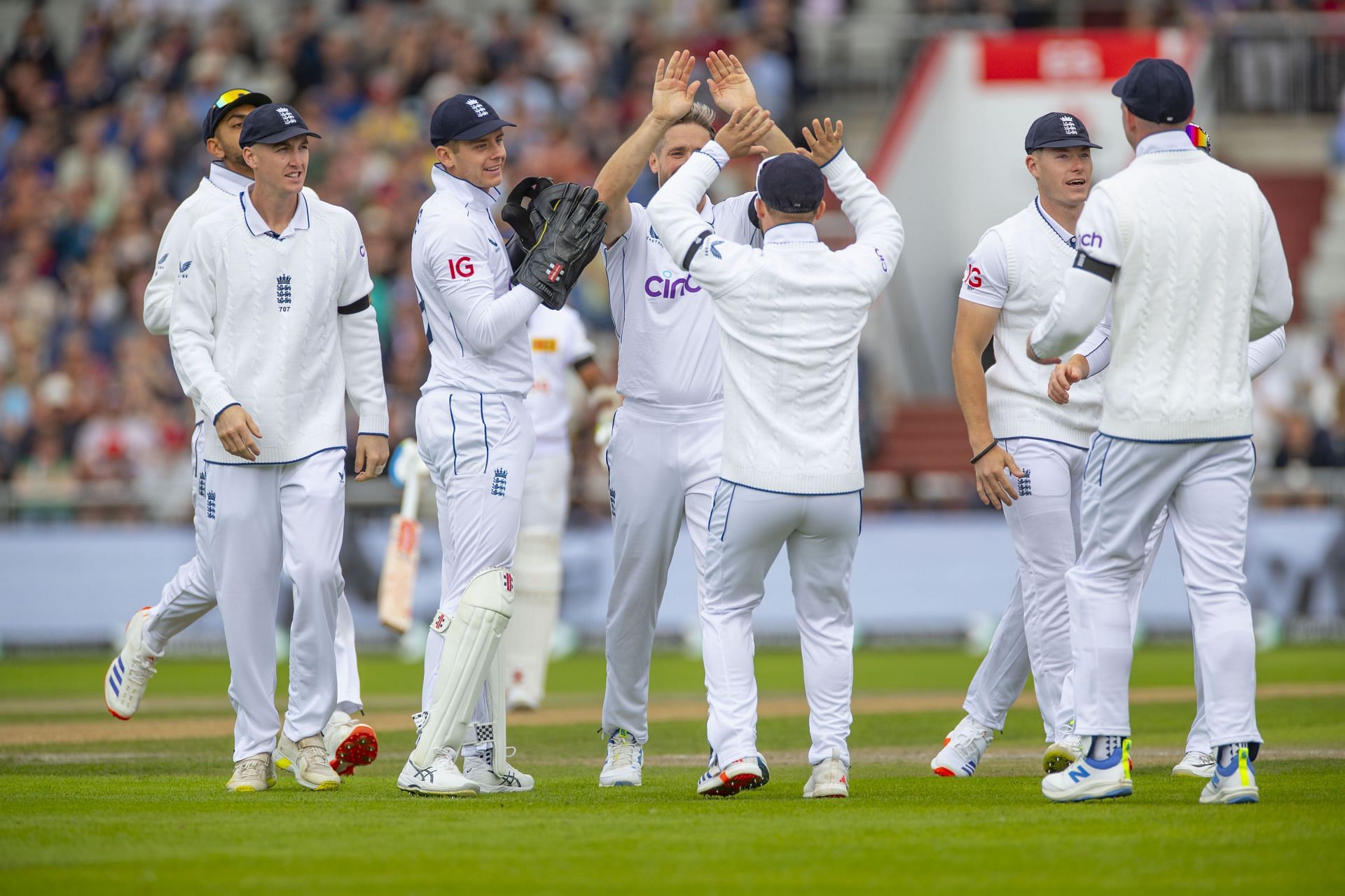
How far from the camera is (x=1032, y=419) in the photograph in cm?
845

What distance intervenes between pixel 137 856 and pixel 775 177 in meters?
3.48

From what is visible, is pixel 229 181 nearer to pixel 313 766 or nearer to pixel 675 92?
pixel 675 92

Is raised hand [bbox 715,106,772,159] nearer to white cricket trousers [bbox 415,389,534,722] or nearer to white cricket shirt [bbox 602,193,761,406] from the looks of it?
white cricket shirt [bbox 602,193,761,406]

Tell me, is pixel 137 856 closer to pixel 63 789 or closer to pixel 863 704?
pixel 63 789

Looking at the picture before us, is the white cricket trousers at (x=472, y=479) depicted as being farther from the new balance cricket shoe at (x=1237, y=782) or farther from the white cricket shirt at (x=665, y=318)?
the new balance cricket shoe at (x=1237, y=782)

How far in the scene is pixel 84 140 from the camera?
981 inches

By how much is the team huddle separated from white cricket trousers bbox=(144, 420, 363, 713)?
0.07ft

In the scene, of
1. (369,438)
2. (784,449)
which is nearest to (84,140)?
(369,438)

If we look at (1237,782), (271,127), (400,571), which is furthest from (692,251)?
(400,571)

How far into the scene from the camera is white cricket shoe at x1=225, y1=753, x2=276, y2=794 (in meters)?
7.87

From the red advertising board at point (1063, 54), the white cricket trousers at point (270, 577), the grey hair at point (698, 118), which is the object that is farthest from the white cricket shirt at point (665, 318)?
the red advertising board at point (1063, 54)

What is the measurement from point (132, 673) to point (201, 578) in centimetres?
88

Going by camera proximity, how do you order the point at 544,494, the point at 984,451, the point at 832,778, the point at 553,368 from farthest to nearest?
1. the point at 553,368
2. the point at 544,494
3. the point at 984,451
4. the point at 832,778

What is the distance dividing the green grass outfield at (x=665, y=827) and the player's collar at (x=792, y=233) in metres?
2.23
